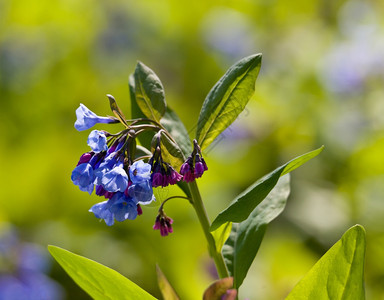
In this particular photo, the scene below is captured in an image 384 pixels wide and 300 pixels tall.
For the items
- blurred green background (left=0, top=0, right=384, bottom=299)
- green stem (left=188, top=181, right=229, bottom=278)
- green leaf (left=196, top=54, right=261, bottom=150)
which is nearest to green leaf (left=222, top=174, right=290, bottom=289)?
green stem (left=188, top=181, right=229, bottom=278)

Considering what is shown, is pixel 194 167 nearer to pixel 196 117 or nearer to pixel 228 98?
pixel 228 98

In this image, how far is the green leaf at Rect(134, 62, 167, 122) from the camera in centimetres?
64

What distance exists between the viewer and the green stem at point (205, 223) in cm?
62

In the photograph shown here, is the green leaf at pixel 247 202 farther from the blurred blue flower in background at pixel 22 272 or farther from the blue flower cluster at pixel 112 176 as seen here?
the blurred blue flower in background at pixel 22 272

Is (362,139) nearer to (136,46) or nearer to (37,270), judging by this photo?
(37,270)

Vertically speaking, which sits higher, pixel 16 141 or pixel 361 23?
pixel 361 23

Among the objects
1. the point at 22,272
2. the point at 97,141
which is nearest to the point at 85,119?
the point at 97,141

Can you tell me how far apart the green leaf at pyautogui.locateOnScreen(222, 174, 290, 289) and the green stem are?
22 mm

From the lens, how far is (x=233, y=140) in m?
2.30

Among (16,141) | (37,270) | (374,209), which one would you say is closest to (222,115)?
(37,270)

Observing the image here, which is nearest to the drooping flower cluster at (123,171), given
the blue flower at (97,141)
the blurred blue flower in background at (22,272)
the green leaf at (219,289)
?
the blue flower at (97,141)

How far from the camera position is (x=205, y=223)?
24.5 inches

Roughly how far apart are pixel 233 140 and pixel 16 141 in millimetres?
877

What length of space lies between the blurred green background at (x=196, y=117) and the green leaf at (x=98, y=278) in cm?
105
